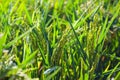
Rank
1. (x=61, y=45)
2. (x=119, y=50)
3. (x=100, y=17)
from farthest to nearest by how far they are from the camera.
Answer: (x=100, y=17), (x=119, y=50), (x=61, y=45)

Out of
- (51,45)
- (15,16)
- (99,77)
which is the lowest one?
(99,77)

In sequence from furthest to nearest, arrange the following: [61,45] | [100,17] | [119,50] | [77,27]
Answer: [100,17]
[119,50]
[77,27]
[61,45]

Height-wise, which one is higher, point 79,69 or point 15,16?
point 15,16

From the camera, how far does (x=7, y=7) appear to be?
1.28 metres

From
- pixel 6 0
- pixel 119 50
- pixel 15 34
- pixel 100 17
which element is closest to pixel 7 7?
pixel 6 0

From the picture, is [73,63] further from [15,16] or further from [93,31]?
[15,16]

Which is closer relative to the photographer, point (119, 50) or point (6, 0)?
point (119, 50)

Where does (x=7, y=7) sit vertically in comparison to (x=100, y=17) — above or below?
above

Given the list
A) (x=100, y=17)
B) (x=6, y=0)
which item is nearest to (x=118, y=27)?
(x=100, y=17)

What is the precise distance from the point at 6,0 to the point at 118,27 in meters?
0.49

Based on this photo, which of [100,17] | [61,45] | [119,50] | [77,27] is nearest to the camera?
[61,45]

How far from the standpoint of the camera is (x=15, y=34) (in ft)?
3.43

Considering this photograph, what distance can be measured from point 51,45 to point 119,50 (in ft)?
1.07

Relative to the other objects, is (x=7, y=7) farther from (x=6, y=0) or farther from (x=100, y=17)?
(x=100, y=17)
